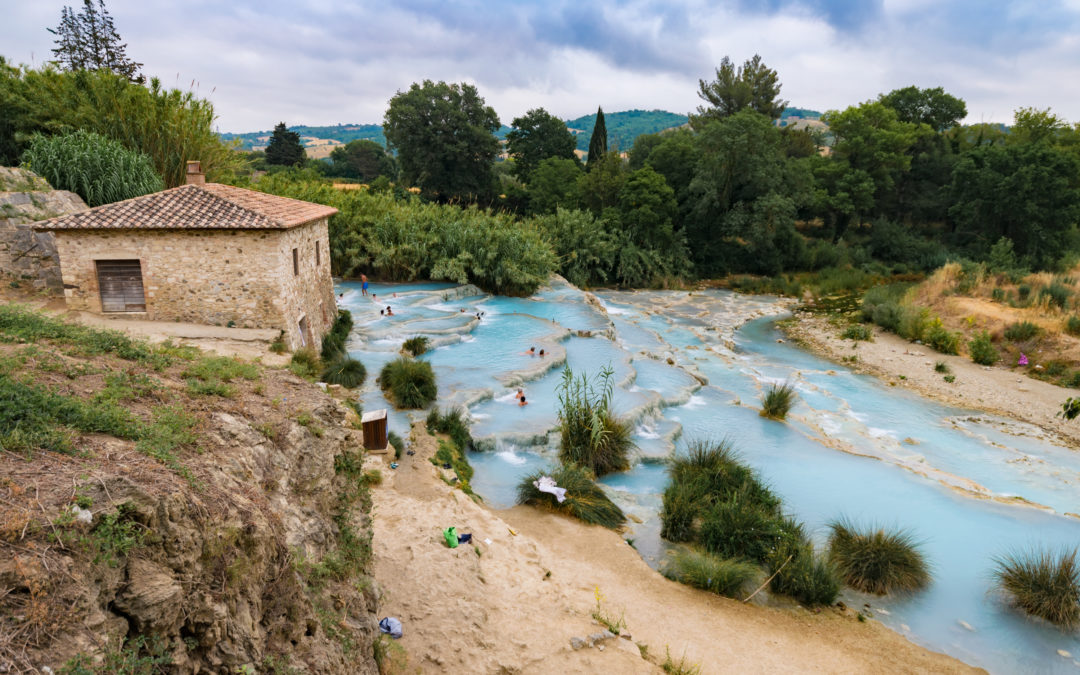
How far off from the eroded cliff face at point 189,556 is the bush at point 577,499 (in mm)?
4321

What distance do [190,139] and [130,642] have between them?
1798 cm

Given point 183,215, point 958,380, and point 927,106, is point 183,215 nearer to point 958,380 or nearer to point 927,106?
point 958,380

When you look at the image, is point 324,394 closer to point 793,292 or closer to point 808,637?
point 808,637

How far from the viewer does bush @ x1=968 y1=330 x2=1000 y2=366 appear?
18641mm

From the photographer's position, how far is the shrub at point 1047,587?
751 cm

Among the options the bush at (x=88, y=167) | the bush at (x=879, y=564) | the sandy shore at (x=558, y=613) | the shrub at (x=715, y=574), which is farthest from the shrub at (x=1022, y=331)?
the bush at (x=88, y=167)

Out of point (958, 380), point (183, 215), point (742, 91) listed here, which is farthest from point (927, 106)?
point (183, 215)

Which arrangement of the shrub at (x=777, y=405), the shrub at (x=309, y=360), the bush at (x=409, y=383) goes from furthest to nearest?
the shrub at (x=777, y=405) < the bush at (x=409, y=383) < the shrub at (x=309, y=360)

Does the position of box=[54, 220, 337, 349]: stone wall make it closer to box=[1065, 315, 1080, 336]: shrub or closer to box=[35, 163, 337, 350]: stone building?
box=[35, 163, 337, 350]: stone building

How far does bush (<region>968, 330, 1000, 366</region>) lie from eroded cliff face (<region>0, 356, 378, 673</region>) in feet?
66.5

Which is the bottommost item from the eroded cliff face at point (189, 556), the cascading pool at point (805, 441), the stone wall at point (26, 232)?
the cascading pool at point (805, 441)

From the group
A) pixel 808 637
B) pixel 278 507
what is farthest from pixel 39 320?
pixel 808 637

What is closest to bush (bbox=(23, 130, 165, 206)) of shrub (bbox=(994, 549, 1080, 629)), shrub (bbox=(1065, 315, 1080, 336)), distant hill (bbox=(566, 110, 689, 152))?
shrub (bbox=(994, 549, 1080, 629))

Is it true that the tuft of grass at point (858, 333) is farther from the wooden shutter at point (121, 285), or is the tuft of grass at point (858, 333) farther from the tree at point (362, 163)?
the tree at point (362, 163)
